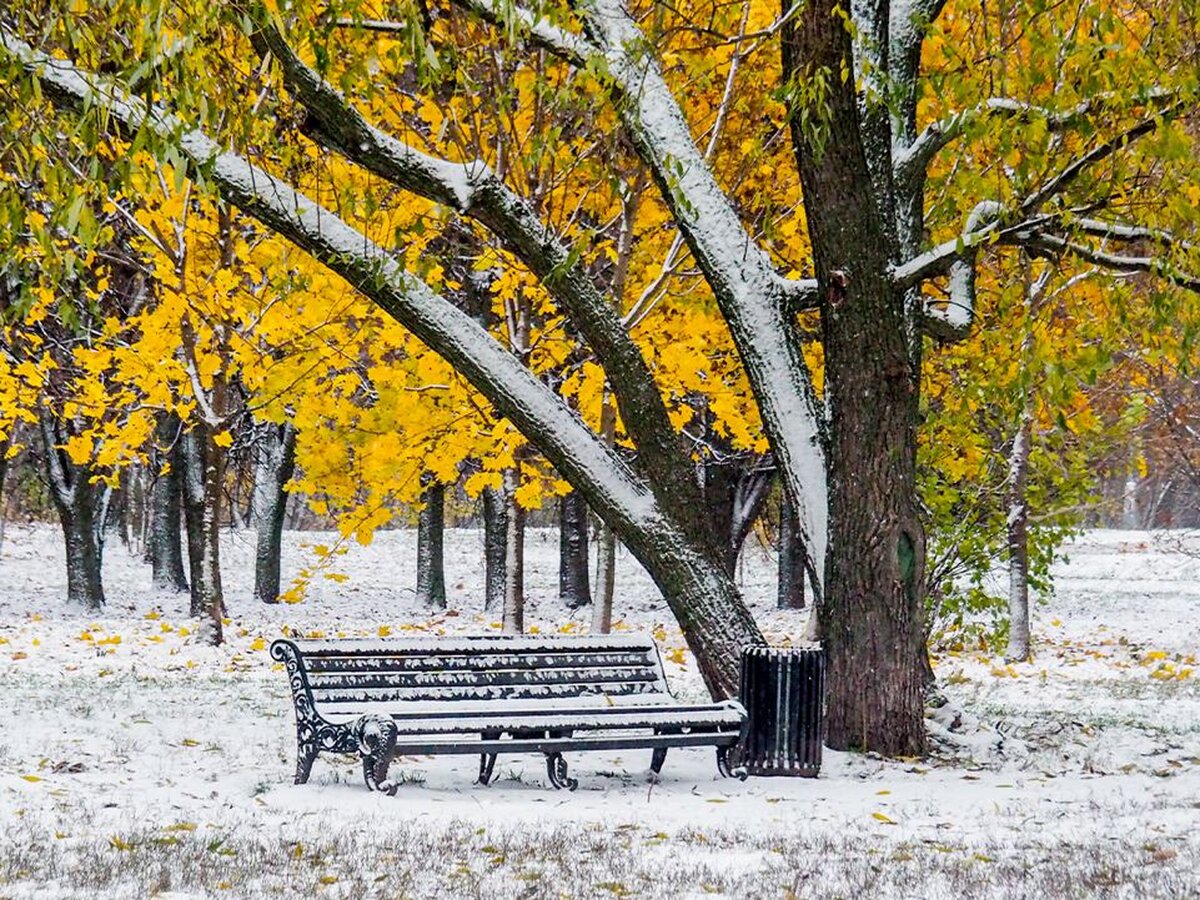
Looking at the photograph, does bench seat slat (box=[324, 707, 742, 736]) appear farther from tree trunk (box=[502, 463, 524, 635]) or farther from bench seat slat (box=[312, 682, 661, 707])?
tree trunk (box=[502, 463, 524, 635])

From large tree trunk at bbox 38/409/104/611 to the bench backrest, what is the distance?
49.2 ft

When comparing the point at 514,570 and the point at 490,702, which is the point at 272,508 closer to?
the point at 514,570

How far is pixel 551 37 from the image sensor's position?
28.4ft

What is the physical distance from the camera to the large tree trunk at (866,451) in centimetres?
834

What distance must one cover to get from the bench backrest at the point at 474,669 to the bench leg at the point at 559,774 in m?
0.60

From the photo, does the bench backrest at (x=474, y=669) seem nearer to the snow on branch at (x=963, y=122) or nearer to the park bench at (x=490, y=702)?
the park bench at (x=490, y=702)

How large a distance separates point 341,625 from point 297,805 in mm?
16233

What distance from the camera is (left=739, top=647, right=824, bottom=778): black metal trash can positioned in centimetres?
811

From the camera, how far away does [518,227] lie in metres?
8.53

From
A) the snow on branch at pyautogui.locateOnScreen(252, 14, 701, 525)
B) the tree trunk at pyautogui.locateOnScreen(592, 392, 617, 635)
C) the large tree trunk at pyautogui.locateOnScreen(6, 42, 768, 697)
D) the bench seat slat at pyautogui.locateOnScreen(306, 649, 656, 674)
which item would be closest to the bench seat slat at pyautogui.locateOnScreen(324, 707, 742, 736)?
the bench seat slat at pyautogui.locateOnScreen(306, 649, 656, 674)

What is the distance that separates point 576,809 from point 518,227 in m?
3.74

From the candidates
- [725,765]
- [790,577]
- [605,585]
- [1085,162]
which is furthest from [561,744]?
[790,577]

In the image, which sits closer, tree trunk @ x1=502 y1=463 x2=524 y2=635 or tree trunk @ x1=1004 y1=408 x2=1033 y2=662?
tree trunk @ x1=1004 y1=408 x2=1033 y2=662

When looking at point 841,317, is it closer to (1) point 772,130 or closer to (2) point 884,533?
(2) point 884,533
